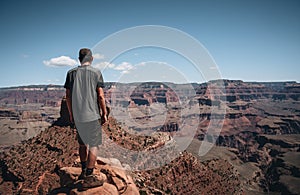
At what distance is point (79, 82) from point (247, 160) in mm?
98652

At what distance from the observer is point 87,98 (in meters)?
7.34

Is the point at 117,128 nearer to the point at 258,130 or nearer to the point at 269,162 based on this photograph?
the point at 269,162

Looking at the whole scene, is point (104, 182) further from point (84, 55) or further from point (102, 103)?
point (84, 55)

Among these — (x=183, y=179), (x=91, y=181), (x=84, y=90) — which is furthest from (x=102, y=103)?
(x=183, y=179)

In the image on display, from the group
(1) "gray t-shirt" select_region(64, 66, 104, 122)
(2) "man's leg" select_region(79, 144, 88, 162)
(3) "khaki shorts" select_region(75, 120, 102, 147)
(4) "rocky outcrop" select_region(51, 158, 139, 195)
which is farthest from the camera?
(4) "rocky outcrop" select_region(51, 158, 139, 195)

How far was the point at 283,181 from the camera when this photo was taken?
221 ft

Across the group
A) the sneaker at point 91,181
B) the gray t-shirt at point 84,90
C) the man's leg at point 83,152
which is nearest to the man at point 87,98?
the gray t-shirt at point 84,90

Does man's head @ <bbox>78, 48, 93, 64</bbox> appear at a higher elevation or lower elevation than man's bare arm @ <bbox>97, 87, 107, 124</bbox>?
higher

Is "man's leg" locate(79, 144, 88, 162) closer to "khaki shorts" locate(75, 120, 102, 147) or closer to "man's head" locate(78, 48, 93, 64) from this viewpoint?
"khaki shorts" locate(75, 120, 102, 147)

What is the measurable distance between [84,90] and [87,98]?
0.26 metres

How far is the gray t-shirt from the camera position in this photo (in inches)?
289

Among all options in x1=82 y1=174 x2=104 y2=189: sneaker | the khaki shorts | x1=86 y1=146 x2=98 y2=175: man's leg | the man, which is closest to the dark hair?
the man

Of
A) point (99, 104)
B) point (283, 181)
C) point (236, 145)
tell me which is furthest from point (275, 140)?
point (99, 104)

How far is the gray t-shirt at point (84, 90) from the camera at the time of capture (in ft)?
24.1
